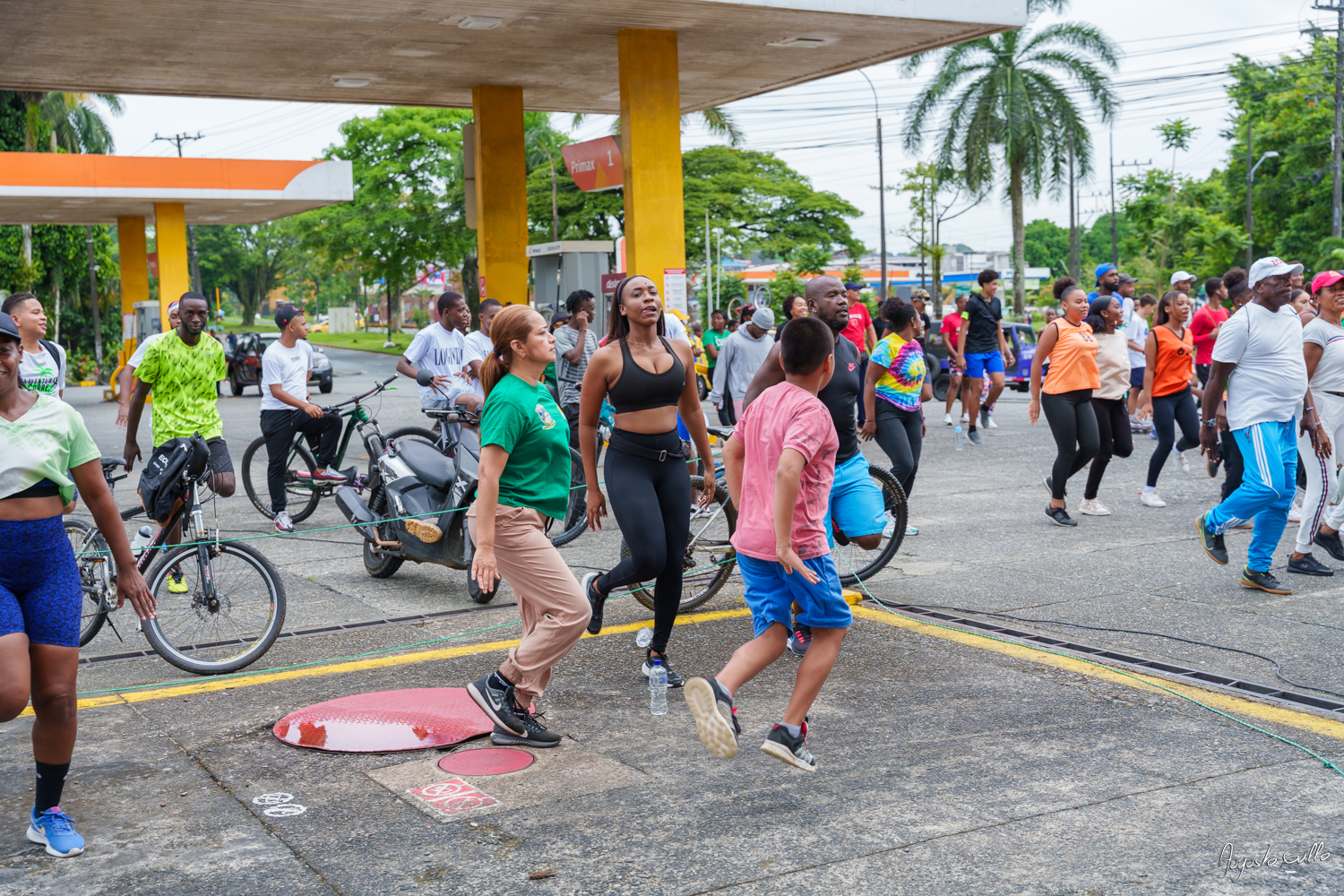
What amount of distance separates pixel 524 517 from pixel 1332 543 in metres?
5.70

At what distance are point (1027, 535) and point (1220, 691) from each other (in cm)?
386

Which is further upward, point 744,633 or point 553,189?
point 553,189

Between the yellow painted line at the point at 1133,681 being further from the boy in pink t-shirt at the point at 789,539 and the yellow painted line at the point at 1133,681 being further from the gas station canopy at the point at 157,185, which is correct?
the gas station canopy at the point at 157,185

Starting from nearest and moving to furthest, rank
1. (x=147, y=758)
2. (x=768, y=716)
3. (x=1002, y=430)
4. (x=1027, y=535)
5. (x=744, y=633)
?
(x=147, y=758)
(x=768, y=716)
(x=744, y=633)
(x=1027, y=535)
(x=1002, y=430)

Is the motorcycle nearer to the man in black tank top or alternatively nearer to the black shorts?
the black shorts

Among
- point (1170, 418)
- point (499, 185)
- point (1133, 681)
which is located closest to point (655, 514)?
point (1133, 681)

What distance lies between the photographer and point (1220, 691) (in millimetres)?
5332

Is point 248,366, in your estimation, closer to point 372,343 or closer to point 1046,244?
point 372,343

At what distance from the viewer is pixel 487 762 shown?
4641mm

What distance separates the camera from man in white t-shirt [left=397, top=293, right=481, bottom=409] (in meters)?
10.6

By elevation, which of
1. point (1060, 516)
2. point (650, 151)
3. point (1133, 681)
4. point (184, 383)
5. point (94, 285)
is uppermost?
point (94, 285)

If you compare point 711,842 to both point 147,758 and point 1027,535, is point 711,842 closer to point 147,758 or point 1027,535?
point 147,758

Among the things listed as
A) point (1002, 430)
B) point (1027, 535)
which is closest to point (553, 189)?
point (1002, 430)

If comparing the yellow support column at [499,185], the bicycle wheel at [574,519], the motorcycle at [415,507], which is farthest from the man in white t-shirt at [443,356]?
the yellow support column at [499,185]
